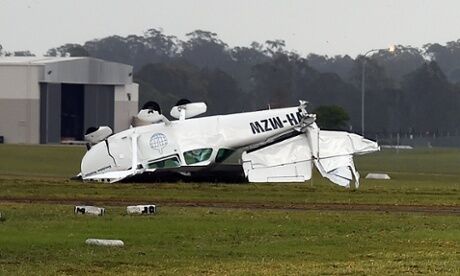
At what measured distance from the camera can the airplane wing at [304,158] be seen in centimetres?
4147

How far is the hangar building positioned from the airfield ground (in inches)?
1863

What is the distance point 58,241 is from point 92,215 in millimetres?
4971

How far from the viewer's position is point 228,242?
885 inches

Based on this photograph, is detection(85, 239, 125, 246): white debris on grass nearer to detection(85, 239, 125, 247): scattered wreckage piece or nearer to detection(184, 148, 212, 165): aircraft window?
detection(85, 239, 125, 247): scattered wreckage piece

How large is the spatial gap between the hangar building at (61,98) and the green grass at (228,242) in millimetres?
55964

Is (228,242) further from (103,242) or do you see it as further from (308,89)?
(308,89)

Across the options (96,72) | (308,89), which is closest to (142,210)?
(96,72)

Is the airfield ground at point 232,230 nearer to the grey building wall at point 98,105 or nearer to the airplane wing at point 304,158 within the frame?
the airplane wing at point 304,158

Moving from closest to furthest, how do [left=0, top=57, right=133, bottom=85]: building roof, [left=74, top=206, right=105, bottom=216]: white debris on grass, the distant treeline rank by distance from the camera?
[left=74, top=206, right=105, bottom=216]: white debris on grass → [left=0, top=57, right=133, bottom=85]: building roof → the distant treeline

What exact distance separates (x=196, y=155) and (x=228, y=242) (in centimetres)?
1923

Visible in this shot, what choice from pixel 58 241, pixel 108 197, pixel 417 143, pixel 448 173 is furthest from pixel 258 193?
pixel 417 143

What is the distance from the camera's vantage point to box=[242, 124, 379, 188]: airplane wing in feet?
136

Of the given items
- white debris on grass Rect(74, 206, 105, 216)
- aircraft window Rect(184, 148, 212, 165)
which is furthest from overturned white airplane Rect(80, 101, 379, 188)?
white debris on grass Rect(74, 206, 105, 216)

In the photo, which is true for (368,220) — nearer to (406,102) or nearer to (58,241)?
(58,241)
